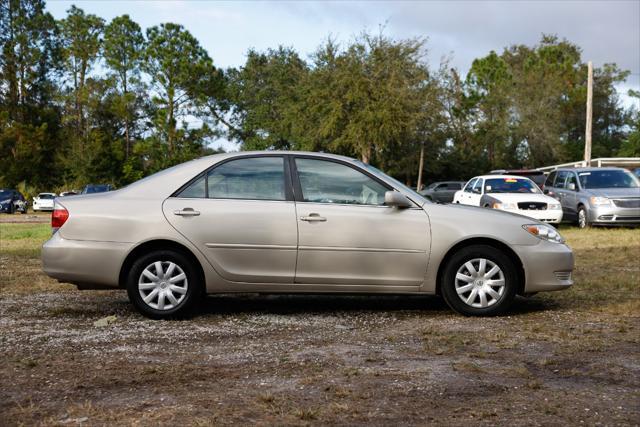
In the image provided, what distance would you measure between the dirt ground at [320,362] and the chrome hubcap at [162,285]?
19 centimetres

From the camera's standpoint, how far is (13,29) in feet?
213

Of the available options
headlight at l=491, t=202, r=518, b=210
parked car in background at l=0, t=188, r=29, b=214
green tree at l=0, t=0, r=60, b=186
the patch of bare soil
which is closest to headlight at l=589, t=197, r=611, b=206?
headlight at l=491, t=202, r=518, b=210

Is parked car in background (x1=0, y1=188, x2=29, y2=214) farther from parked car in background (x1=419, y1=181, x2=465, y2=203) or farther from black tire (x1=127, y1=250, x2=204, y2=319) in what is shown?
black tire (x1=127, y1=250, x2=204, y2=319)

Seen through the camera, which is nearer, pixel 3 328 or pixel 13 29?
pixel 3 328

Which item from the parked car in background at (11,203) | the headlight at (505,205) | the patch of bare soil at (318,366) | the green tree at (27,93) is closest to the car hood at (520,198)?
the headlight at (505,205)

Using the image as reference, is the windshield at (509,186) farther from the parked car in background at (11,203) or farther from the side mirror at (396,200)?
the parked car in background at (11,203)

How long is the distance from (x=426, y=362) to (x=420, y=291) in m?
2.08

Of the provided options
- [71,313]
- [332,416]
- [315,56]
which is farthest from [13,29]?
[332,416]

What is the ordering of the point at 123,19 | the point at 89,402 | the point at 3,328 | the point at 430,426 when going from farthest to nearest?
the point at 123,19
the point at 3,328
the point at 89,402
the point at 430,426

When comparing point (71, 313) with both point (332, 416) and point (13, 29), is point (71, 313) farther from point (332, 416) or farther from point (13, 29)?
point (13, 29)

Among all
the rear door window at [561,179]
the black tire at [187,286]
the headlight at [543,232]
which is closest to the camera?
the black tire at [187,286]

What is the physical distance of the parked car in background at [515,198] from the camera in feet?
67.8

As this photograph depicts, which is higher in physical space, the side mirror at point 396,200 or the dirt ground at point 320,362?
the side mirror at point 396,200

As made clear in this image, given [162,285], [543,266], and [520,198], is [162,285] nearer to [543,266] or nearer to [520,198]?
[543,266]
